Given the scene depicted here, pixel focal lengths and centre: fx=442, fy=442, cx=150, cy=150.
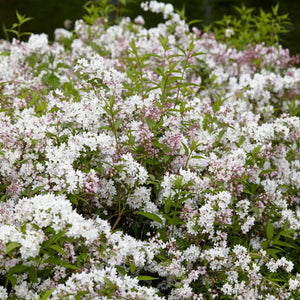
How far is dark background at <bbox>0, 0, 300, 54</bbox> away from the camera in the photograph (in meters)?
13.0

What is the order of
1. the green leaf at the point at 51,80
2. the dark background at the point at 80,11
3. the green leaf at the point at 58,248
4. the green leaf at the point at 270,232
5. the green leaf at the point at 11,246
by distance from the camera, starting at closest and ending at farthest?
the green leaf at the point at 11,246, the green leaf at the point at 58,248, the green leaf at the point at 270,232, the green leaf at the point at 51,80, the dark background at the point at 80,11

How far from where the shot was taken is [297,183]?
4.42 metres

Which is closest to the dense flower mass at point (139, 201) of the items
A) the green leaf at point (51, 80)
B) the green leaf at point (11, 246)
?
the green leaf at point (11, 246)

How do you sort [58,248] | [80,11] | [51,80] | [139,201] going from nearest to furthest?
1. [58,248]
2. [139,201]
3. [51,80]
4. [80,11]

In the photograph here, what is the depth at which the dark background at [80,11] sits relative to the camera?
510 inches

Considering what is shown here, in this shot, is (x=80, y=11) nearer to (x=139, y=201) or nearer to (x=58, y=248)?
(x=139, y=201)

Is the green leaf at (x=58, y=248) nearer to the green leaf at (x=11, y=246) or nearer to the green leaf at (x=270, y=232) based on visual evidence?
the green leaf at (x=11, y=246)

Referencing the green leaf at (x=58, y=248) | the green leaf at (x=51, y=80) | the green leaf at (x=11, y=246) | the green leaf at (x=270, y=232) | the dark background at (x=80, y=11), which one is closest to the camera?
the green leaf at (x=11, y=246)

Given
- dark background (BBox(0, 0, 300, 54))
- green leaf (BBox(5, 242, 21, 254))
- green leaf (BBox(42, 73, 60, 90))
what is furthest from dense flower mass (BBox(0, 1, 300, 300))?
dark background (BBox(0, 0, 300, 54))

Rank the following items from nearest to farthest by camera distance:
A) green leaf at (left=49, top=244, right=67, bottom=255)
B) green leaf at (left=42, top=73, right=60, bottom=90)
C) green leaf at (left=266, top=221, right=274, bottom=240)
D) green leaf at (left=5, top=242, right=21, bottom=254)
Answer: green leaf at (left=5, top=242, right=21, bottom=254) < green leaf at (left=49, top=244, right=67, bottom=255) < green leaf at (left=266, top=221, right=274, bottom=240) < green leaf at (left=42, top=73, right=60, bottom=90)

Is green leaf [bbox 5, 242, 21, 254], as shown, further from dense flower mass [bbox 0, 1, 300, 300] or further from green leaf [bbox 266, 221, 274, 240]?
green leaf [bbox 266, 221, 274, 240]

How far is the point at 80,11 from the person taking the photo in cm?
1467

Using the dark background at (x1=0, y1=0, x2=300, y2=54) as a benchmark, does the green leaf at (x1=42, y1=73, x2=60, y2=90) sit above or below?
below

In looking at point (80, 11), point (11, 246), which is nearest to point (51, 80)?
point (11, 246)
